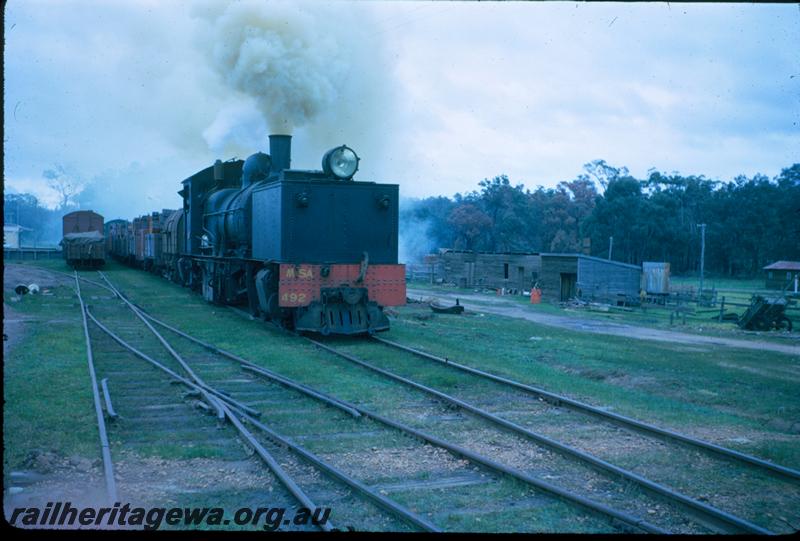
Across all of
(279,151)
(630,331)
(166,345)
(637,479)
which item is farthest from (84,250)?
(637,479)

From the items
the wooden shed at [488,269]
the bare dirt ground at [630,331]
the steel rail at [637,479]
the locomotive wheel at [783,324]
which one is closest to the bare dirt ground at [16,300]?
the steel rail at [637,479]

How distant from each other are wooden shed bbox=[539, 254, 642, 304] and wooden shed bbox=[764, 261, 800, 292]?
48.5 ft

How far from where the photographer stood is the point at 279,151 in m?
16.2

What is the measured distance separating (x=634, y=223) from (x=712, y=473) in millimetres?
48177

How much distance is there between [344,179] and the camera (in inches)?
534

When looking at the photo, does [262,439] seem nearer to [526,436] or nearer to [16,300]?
[526,436]

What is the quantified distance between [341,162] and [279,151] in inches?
126

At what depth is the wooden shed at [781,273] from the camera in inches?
1626

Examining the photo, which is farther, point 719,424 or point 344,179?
point 344,179

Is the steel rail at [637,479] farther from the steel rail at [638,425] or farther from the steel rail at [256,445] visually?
the steel rail at [256,445]

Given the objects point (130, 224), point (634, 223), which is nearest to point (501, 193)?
point (634, 223)

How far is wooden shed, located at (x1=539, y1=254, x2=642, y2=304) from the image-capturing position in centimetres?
3127

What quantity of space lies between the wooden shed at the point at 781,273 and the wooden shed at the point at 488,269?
1782 centimetres

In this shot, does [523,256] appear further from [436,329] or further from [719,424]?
[719,424]
